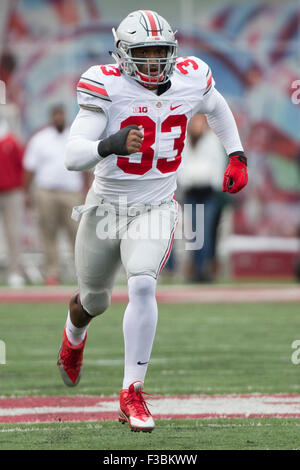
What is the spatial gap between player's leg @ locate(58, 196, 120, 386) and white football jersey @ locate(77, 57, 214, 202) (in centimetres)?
26

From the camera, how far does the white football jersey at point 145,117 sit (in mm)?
5172

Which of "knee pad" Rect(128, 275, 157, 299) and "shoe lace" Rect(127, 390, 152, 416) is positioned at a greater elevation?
"knee pad" Rect(128, 275, 157, 299)

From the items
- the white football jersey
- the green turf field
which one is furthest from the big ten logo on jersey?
the green turf field

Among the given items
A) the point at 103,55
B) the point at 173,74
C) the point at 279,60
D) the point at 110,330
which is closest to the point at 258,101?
the point at 279,60

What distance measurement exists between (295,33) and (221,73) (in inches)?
46.5

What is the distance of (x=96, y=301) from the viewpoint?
222 inches

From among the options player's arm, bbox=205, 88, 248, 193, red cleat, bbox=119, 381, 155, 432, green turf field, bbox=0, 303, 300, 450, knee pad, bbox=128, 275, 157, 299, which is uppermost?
player's arm, bbox=205, 88, 248, 193

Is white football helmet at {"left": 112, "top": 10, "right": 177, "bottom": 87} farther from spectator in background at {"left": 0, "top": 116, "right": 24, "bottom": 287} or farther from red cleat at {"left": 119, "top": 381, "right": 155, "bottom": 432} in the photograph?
spectator in background at {"left": 0, "top": 116, "right": 24, "bottom": 287}

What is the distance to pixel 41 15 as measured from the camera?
1672cm

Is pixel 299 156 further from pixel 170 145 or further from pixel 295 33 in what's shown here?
pixel 170 145

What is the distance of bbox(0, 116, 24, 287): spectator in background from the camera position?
12.8 metres

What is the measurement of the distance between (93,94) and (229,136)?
85 centimetres

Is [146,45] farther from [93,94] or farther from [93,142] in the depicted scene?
[93,142]

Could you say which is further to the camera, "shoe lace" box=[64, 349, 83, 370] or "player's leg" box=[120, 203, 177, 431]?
"shoe lace" box=[64, 349, 83, 370]
